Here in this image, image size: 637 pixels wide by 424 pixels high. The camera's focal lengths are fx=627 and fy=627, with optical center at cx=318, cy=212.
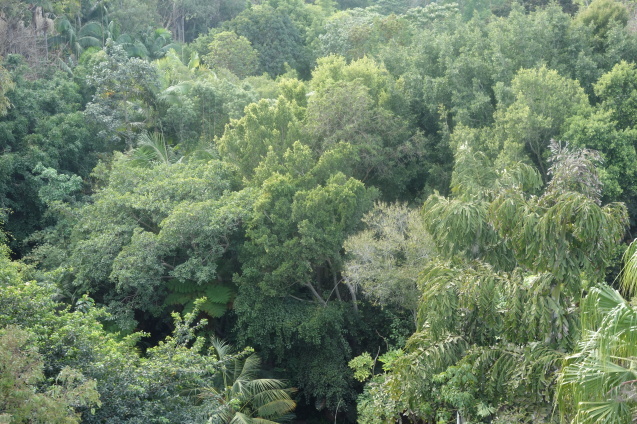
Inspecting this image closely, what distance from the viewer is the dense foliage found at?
20.1 ft

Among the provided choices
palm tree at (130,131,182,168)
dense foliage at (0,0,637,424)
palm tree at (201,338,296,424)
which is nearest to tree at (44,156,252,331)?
dense foliage at (0,0,637,424)

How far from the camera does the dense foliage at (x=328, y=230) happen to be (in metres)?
6.12

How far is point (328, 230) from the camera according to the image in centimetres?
1395

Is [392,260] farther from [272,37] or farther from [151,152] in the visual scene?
[272,37]

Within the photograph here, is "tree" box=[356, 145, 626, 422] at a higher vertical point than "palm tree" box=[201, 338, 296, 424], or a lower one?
higher

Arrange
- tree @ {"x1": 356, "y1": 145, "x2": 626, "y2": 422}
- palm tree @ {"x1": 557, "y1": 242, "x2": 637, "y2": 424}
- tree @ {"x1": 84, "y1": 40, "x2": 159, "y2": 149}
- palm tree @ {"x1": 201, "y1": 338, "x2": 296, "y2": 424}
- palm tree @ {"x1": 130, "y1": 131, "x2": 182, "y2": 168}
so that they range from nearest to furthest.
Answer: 1. palm tree @ {"x1": 557, "y1": 242, "x2": 637, "y2": 424}
2. tree @ {"x1": 356, "y1": 145, "x2": 626, "y2": 422}
3. palm tree @ {"x1": 201, "y1": 338, "x2": 296, "y2": 424}
4. palm tree @ {"x1": 130, "y1": 131, "x2": 182, "y2": 168}
5. tree @ {"x1": 84, "y1": 40, "x2": 159, "y2": 149}

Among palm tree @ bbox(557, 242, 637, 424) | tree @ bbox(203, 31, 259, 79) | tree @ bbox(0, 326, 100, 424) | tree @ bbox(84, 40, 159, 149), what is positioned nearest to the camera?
palm tree @ bbox(557, 242, 637, 424)

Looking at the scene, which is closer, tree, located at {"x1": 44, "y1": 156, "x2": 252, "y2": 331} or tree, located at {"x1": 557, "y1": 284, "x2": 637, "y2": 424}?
tree, located at {"x1": 557, "y1": 284, "x2": 637, "y2": 424}

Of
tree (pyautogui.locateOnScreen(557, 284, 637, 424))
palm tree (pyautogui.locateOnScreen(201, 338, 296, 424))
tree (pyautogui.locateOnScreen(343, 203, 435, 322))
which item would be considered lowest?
palm tree (pyautogui.locateOnScreen(201, 338, 296, 424))

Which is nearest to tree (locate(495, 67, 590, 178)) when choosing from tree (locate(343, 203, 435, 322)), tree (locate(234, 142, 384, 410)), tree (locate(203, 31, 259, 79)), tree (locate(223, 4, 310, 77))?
tree (locate(343, 203, 435, 322))

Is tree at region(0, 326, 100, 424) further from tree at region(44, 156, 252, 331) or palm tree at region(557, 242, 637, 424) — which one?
tree at region(44, 156, 252, 331)

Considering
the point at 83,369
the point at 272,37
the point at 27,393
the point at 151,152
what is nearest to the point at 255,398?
the point at 83,369

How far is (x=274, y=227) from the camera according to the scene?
46.1 feet

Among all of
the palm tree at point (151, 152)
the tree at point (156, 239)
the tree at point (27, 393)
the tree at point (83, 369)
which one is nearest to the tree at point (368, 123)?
the tree at point (156, 239)
